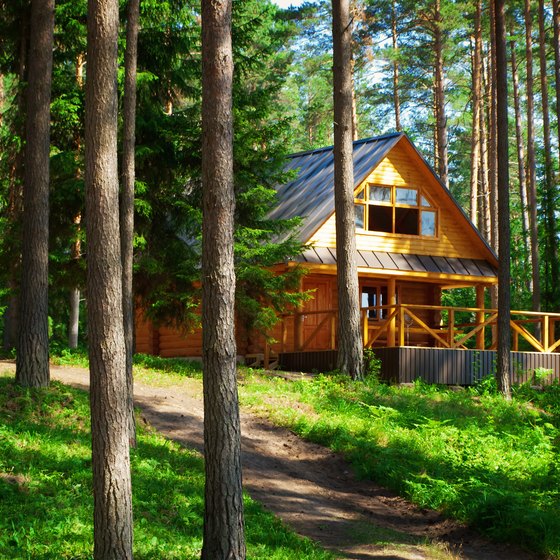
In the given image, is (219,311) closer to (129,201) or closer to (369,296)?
(129,201)

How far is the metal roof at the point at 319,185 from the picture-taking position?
75.9 ft

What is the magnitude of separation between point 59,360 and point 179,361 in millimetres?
2836

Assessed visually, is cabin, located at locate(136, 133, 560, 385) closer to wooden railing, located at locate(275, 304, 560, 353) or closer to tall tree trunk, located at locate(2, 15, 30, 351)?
wooden railing, located at locate(275, 304, 560, 353)

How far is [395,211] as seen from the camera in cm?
2508

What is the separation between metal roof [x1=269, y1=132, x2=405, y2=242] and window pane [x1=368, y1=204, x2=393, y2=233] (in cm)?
129

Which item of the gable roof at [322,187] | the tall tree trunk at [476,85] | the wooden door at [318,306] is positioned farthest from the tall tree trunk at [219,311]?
the tall tree trunk at [476,85]

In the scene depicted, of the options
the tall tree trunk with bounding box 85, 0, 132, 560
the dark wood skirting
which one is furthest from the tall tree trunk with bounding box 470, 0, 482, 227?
the tall tree trunk with bounding box 85, 0, 132, 560

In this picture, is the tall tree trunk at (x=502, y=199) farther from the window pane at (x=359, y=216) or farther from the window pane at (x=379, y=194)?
the window pane at (x=379, y=194)

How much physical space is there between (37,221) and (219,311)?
709cm

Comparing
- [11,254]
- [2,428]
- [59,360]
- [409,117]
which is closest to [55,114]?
[11,254]

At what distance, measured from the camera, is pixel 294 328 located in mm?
23141

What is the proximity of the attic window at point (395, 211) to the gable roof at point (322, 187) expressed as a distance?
0.69 m

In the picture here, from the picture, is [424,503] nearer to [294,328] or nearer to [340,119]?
[340,119]

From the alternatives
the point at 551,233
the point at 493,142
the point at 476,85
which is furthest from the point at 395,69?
the point at 551,233
